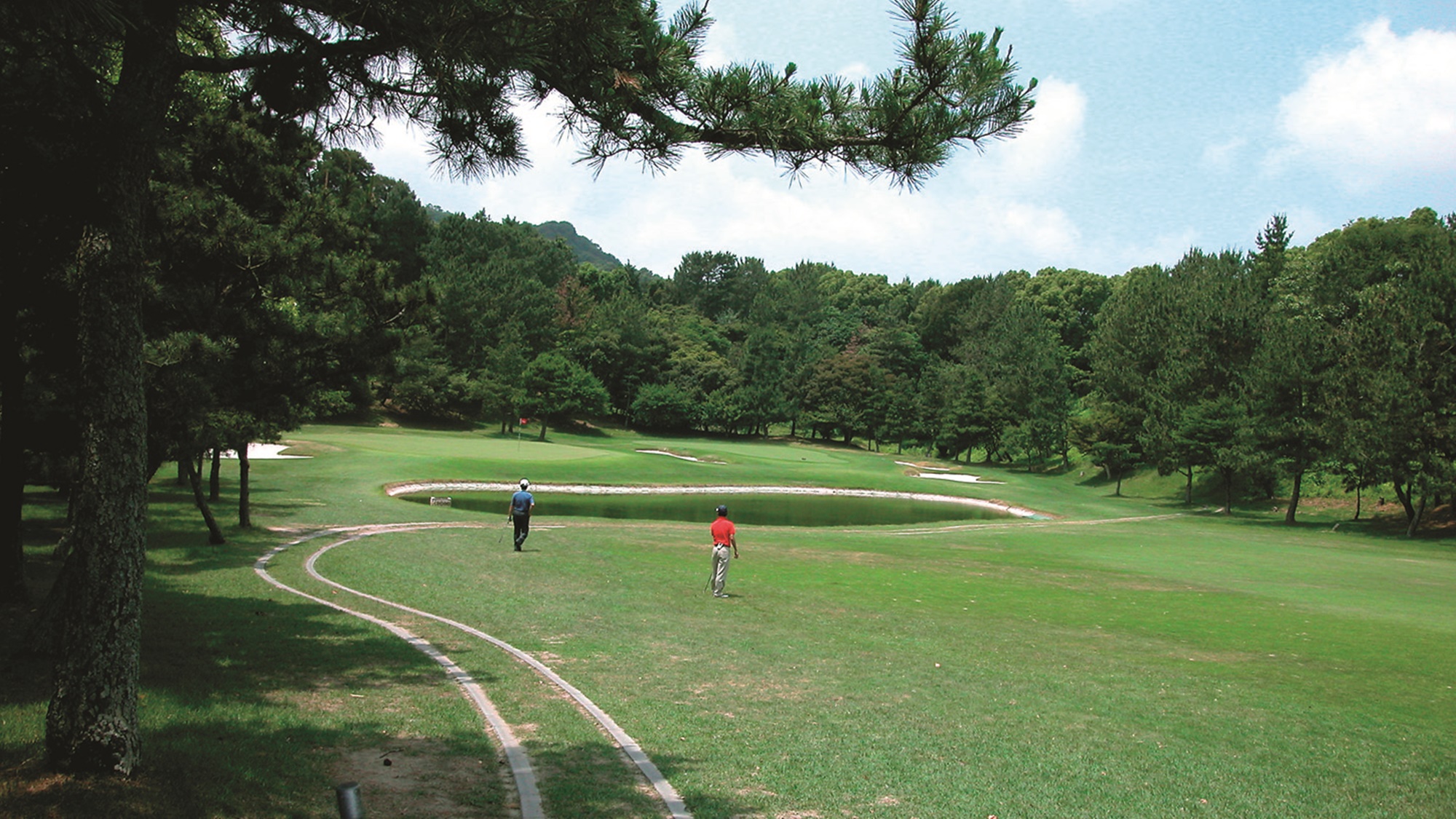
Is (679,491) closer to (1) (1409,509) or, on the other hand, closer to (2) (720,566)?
(2) (720,566)

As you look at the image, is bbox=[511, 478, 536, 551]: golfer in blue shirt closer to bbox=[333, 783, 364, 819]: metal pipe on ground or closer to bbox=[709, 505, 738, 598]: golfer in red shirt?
bbox=[709, 505, 738, 598]: golfer in red shirt

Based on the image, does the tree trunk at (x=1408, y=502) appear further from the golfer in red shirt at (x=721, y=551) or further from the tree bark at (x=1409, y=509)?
the golfer in red shirt at (x=721, y=551)

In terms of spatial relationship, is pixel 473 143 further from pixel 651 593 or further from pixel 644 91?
pixel 651 593

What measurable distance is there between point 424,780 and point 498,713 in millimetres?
1780

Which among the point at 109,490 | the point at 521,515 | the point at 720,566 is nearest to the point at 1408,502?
the point at 720,566

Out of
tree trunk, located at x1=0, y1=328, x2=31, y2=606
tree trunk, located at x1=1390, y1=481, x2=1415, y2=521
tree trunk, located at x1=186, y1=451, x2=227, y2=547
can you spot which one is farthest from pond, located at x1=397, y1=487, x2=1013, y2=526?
tree trunk, located at x1=0, y1=328, x2=31, y2=606

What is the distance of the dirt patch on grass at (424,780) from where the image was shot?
18.7ft

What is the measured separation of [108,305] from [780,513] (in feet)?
118

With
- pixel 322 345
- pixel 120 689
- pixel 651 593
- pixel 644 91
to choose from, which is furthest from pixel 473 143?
pixel 322 345

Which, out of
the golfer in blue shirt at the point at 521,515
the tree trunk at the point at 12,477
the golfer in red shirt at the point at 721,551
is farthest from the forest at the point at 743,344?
the golfer in red shirt at the point at 721,551

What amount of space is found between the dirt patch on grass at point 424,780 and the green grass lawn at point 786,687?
29 mm

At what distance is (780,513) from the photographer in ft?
131

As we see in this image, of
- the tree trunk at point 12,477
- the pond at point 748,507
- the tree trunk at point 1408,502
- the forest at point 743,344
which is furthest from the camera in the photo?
the tree trunk at point 1408,502

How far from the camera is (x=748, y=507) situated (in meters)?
42.2
